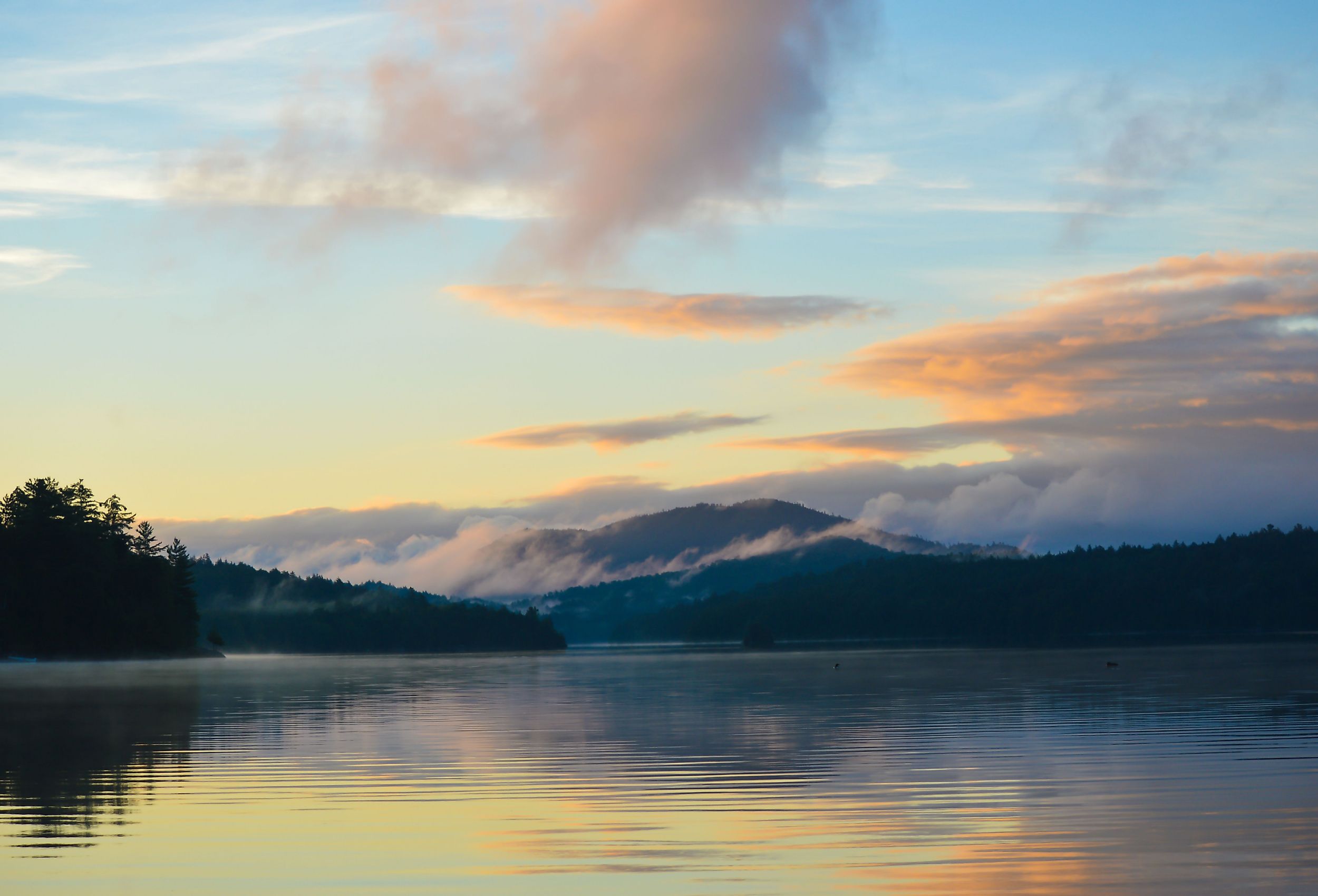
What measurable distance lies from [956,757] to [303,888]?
Result: 18.4m

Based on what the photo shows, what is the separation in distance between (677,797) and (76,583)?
15487 cm

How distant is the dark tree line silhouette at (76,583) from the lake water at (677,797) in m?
114

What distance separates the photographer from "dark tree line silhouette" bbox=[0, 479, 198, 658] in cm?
16225

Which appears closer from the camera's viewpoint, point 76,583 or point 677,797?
point 677,797

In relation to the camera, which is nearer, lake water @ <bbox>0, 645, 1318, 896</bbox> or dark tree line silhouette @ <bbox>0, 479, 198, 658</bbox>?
lake water @ <bbox>0, 645, 1318, 896</bbox>

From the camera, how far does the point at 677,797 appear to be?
86.8 ft

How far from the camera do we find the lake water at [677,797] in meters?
18.6

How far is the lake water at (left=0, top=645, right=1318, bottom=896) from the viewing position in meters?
18.6

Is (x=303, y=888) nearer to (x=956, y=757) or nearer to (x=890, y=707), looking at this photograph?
(x=956, y=757)

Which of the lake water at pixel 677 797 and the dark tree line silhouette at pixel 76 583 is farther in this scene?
the dark tree line silhouette at pixel 76 583

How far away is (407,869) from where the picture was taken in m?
19.4

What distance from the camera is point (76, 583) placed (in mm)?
165500

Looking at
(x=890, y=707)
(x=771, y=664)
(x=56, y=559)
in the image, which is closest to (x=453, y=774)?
(x=890, y=707)

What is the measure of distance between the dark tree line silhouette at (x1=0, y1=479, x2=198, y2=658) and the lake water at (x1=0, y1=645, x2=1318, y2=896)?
114251 mm
